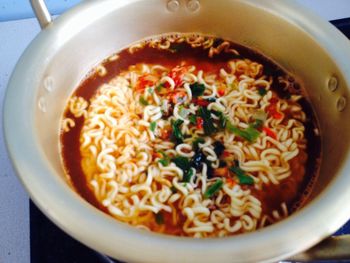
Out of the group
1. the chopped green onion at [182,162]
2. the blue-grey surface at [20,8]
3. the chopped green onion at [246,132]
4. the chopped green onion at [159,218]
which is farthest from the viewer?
the blue-grey surface at [20,8]

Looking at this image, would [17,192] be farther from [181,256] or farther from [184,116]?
[181,256]

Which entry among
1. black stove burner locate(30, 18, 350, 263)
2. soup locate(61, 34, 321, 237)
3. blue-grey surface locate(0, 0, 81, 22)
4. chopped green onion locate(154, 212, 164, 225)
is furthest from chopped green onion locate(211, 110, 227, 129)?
blue-grey surface locate(0, 0, 81, 22)

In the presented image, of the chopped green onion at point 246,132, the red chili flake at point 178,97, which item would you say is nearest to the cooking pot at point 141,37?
the chopped green onion at point 246,132

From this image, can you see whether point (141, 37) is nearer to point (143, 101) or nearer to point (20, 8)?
point (143, 101)

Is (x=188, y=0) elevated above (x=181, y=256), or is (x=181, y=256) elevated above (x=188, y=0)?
(x=188, y=0)

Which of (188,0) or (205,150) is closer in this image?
(205,150)

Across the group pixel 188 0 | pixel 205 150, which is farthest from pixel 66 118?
pixel 188 0

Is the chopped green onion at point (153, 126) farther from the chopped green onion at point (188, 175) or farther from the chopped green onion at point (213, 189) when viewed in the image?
the chopped green onion at point (213, 189)

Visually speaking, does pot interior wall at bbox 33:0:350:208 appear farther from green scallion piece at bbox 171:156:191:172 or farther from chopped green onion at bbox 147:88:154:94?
green scallion piece at bbox 171:156:191:172

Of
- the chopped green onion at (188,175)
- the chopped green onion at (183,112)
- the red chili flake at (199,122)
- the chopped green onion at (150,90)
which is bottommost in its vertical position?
the chopped green onion at (188,175)
